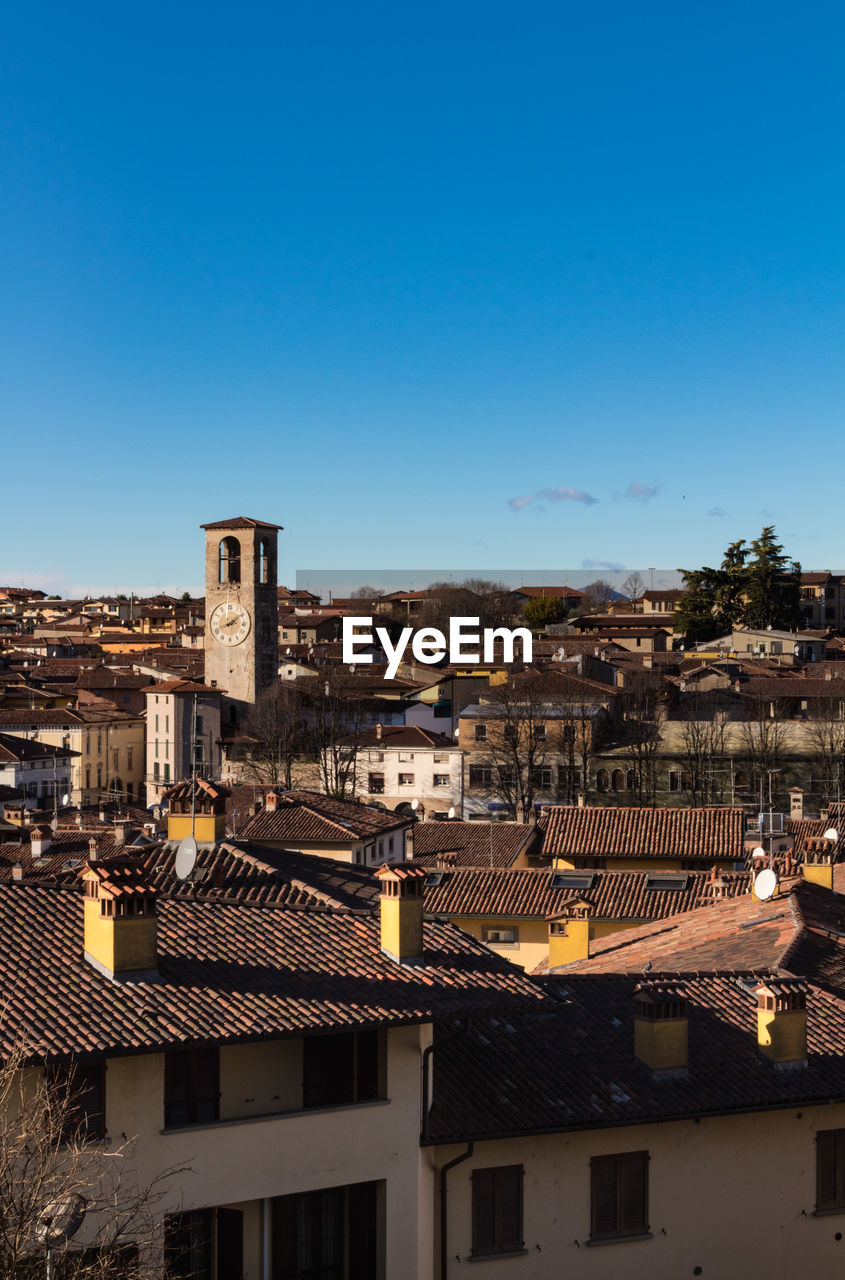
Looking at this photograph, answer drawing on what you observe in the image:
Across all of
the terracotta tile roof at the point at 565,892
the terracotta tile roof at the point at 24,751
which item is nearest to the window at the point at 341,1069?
the terracotta tile roof at the point at 565,892

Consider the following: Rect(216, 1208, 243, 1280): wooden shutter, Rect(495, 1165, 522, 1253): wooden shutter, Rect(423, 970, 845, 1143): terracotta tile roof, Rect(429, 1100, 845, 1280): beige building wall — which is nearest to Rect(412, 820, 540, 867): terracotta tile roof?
Rect(423, 970, 845, 1143): terracotta tile roof

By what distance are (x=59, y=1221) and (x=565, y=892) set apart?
23.0 meters

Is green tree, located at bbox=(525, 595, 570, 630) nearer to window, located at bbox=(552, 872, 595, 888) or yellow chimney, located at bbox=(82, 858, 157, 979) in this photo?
window, located at bbox=(552, 872, 595, 888)

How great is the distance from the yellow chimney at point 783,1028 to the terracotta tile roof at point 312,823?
68.3ft

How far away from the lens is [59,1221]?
884 centimetres

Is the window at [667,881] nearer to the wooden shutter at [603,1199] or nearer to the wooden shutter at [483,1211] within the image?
the wooden shutter at [603,1199]

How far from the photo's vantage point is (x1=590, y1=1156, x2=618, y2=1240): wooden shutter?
13.0m

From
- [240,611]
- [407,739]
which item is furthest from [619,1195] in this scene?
[240,611]

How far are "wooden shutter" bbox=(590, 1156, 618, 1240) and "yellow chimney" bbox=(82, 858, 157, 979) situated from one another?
434cm

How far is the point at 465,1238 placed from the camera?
12.7 meters

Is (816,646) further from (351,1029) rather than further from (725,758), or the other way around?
(351,1029)

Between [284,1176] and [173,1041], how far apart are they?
5.58 ft

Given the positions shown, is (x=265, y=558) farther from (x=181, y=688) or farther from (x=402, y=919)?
(x=402, y=919)

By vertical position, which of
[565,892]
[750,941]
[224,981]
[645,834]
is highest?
[224,981]
